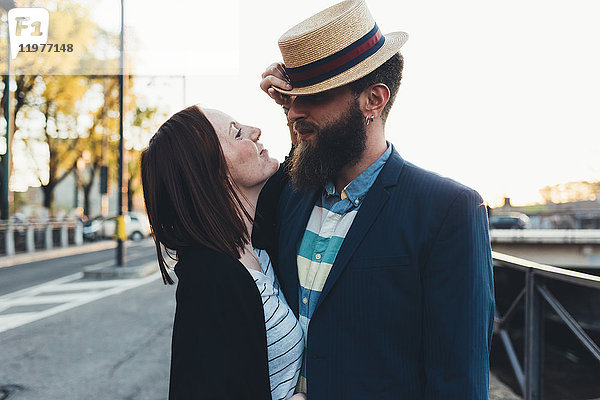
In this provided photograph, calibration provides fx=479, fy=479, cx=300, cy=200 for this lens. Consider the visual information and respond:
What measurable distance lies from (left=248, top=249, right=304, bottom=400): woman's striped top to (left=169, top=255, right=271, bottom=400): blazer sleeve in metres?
0.07

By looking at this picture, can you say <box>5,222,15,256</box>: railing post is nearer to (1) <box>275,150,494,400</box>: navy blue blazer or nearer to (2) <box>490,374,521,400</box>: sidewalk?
(2) <box>490,374,521,400</box>: sidewalk

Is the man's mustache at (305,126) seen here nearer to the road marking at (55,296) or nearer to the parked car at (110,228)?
the road marking at (55,296)

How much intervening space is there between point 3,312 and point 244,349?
27.0ft

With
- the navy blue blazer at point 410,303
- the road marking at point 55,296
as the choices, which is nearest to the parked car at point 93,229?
the road marking at point 55,296

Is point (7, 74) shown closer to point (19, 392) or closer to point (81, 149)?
point (81, 149)

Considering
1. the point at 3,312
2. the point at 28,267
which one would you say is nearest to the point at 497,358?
the point at 3,312

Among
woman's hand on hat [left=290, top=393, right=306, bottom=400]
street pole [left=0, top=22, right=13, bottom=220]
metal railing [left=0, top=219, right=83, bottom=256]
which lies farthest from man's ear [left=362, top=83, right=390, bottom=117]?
street pole [left=0, top=22, right=13, bottom=220]

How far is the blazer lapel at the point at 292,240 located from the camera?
171cm

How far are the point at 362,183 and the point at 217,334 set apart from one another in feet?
2.29

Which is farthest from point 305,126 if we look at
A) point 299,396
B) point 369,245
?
point 299,396

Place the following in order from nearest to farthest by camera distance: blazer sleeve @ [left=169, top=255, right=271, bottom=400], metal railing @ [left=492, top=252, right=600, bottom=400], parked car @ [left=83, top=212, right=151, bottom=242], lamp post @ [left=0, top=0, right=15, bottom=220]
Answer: blazer sleeve @ [left=169, top=255, right=271, bottom=400] < metal railing @ [left=492, top=252, right=600, bottom=400] < lamp post @ [left=0, top=0, right=15, bottom=220] < parked car @ [left=83, top=212, right=151, bottom=242]

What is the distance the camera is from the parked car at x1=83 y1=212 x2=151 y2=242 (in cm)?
2502

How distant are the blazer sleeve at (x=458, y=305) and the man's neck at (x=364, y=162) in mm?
396

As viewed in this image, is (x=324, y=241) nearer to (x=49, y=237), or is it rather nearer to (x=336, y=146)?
(x=336, y=146)
